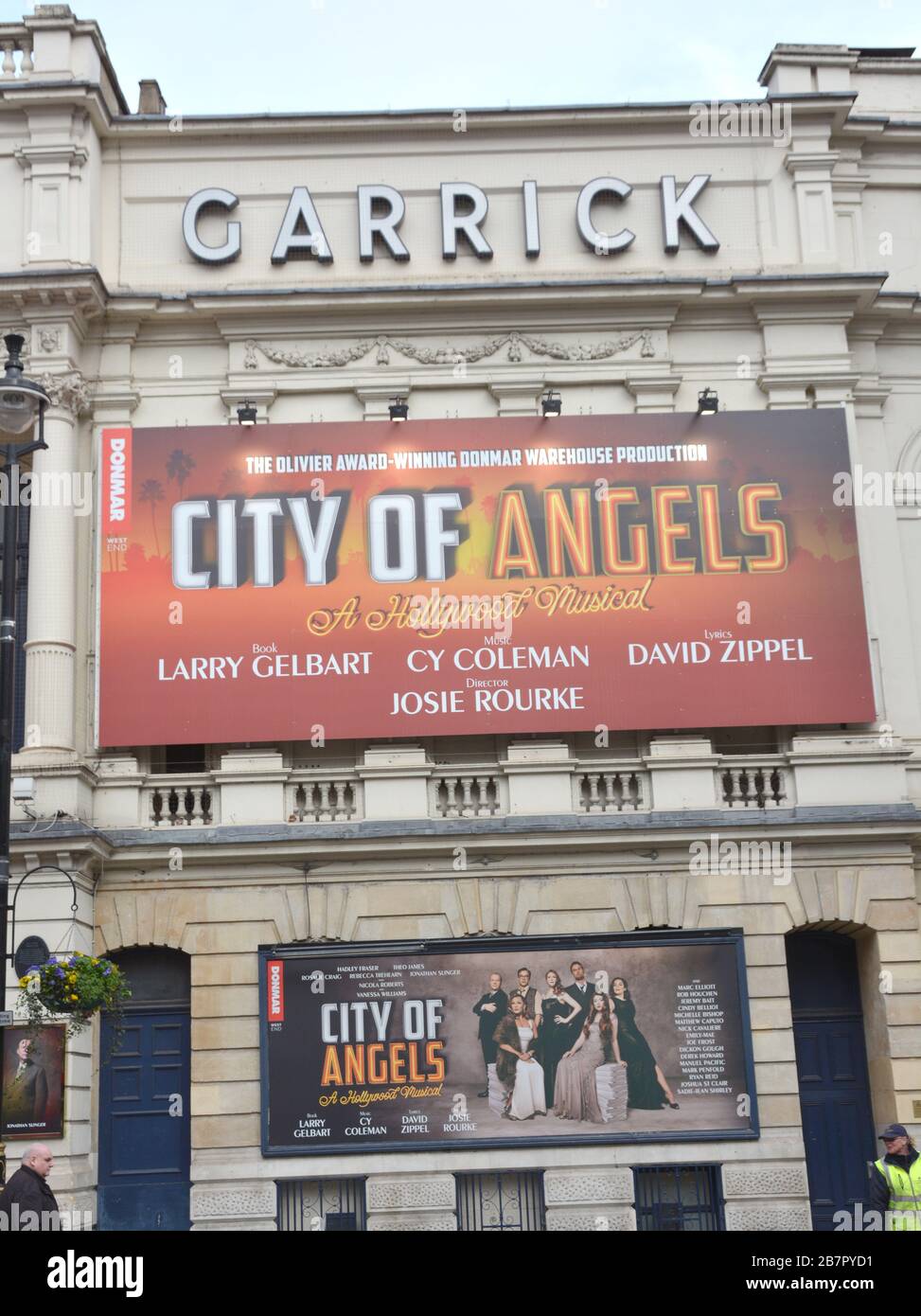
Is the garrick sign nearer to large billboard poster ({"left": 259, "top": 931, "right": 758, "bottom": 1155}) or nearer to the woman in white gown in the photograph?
large billboard poster ({"left": 259, "top": 931, "right": 758, "bottom": 1155})

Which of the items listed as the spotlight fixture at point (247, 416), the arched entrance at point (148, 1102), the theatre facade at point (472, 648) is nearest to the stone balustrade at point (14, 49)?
the theatre facade at point (472, 648)

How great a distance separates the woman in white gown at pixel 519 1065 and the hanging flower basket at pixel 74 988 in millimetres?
5203

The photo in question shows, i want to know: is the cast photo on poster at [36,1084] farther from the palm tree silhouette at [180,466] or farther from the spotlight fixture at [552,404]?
the spotlight fixture at [552,404]

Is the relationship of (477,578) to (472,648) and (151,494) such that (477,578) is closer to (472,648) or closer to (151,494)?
(472,648)

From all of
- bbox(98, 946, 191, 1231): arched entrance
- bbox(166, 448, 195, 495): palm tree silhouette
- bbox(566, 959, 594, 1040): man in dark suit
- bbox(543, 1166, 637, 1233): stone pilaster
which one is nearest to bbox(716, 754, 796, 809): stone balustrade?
bbox(566, 959, 594, 1040): man in dark suit

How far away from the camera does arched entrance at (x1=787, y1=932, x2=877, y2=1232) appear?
67.4 feet

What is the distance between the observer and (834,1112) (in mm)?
20875

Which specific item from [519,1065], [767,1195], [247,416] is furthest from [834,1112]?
[247,416]

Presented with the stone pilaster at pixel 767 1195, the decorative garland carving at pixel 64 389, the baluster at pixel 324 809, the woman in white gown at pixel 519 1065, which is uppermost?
the decorative garland carving at pixel 64 389

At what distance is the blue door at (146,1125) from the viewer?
65.7 ft

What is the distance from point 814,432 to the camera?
2259cm
